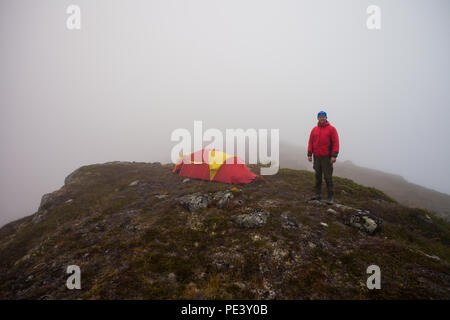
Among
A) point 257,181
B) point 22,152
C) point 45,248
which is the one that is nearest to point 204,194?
point 257,181

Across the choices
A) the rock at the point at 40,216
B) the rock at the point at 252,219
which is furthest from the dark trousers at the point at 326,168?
the rock at the point at 40,216

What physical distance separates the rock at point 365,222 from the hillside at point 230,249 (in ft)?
0.12

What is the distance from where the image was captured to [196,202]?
32.1 feet

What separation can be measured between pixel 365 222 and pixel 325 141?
13.2 feet

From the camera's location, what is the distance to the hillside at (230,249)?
5.09 metres

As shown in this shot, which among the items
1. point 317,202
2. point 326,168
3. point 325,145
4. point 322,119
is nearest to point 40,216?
point 317,202

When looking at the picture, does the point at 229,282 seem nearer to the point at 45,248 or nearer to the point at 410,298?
the point at 410,298

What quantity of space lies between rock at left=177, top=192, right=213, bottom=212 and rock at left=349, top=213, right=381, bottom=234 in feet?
22.7

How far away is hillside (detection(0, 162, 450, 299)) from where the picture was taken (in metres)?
5.09

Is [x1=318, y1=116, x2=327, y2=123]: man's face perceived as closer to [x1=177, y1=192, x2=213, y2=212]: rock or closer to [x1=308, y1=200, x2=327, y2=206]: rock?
[x1=308, y1=200, x2=327, y2=206]: rock

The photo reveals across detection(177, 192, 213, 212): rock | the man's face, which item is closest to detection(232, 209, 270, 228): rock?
detection(177, 192, 213, 212): rock

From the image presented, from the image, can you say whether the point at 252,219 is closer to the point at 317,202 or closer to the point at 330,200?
the point at 317,202
